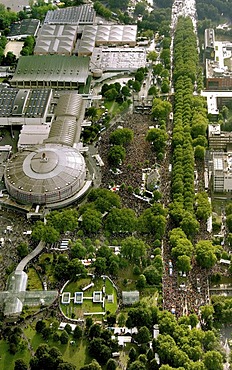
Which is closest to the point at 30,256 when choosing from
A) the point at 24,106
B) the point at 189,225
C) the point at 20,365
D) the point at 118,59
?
the point at 20,365

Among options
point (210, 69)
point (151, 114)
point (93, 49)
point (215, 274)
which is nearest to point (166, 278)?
point (215, 274)

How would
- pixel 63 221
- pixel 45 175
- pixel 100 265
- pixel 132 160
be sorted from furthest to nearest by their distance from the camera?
pixel 132 160 → pixel 45 175 → pixel 63 221 → pixel 100 265

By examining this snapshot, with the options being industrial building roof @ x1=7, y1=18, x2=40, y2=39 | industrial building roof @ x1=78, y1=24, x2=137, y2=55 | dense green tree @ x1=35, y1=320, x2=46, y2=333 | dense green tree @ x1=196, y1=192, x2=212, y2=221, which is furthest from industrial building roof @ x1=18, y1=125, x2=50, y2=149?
industrial building roof @ x1=7, y1=18, x2=40, y2=39

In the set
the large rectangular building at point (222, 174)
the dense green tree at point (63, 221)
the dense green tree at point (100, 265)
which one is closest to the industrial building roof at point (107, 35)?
the large rectangular building at point (222, 174)

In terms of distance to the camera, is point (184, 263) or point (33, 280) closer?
point (184, 263)

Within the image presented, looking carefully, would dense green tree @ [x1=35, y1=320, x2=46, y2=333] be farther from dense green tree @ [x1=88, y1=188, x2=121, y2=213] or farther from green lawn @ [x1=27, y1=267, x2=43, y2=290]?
dense green tree @ [x1=88, y1=188, x2=121, y2=213]

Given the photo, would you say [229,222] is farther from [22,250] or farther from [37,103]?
[37,103]
